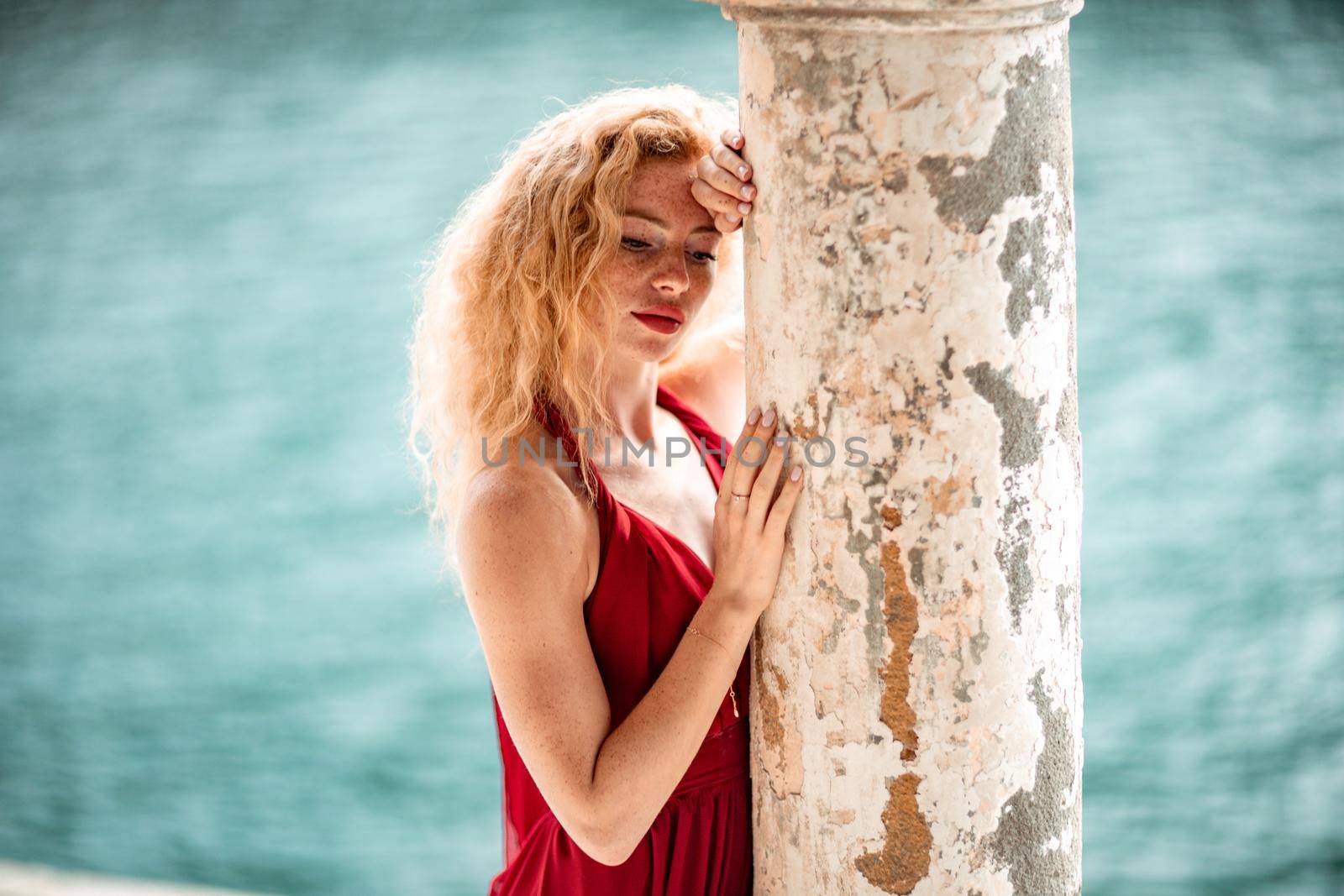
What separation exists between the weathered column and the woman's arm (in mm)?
106

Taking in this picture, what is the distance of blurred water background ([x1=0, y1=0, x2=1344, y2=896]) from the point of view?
589cm

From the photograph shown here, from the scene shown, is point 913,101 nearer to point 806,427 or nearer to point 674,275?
point 806,427

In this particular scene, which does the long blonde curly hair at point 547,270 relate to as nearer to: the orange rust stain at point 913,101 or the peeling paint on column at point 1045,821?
the orange rust stain at point 913,101

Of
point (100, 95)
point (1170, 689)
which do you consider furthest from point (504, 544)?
point (100, 95)

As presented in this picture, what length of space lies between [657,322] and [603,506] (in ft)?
0.89

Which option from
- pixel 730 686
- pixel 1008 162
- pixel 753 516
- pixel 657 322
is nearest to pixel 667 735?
pixel 730 686

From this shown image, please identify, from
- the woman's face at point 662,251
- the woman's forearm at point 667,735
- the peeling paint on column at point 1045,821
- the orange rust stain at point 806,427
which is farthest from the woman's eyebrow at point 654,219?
the peeling paint on column at point 1045,821

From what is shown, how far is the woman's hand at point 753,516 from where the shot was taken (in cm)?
176

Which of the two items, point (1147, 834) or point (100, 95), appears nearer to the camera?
point (1147, 834)

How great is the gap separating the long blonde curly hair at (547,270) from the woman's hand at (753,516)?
0.87 feet

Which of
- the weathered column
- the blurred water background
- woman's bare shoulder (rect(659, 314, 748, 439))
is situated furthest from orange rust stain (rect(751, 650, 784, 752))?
the blurred water background

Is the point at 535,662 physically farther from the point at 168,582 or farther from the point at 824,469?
the point at 168,582

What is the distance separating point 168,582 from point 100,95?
6149mm

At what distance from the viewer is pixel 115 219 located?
10.8 m
